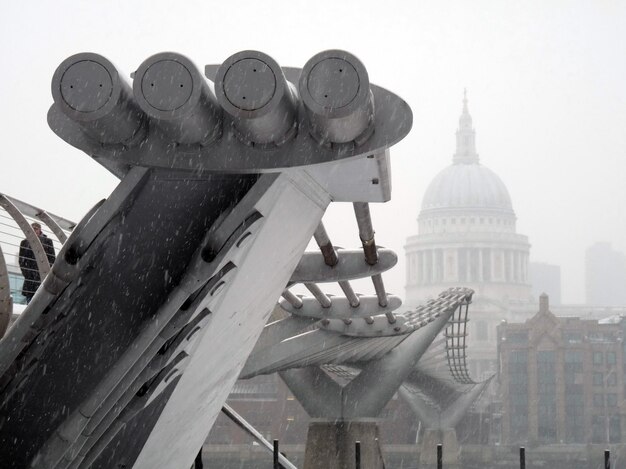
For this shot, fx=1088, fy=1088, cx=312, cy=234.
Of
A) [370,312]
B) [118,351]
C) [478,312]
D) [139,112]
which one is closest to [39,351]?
[118,351]

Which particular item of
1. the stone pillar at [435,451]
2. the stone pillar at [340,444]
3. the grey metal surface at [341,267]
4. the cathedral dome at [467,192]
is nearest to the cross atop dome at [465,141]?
the cathedral dome at [467,192]

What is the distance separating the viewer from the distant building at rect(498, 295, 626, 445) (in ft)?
264

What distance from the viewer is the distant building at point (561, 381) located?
80562mm

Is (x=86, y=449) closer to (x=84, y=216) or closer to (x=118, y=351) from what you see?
(x=118, y=351)

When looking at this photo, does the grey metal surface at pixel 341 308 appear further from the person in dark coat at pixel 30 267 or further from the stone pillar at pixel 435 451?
the stone pillar at pixel 435 451

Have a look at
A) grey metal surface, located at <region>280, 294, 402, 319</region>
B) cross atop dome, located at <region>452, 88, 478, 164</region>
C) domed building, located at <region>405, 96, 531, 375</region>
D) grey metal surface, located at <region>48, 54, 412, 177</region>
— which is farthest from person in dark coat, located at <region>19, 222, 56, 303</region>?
cross atop dome, located at <region>452, 88, 478, 164</region>

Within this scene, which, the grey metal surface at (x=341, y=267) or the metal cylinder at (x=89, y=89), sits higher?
the grey metal surface at (x=341, y=267)

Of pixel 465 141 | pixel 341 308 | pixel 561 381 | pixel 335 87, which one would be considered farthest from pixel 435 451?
pixel 465 141

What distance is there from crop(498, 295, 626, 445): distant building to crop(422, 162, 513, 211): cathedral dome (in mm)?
51257

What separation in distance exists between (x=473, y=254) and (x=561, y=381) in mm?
48909

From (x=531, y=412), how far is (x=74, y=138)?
79.4 m

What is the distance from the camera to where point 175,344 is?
469 centimetres

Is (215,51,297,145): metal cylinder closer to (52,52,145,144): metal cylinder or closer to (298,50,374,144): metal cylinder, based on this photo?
(298,50,374,144): metal cylinder

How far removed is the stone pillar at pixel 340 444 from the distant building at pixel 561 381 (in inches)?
2200
